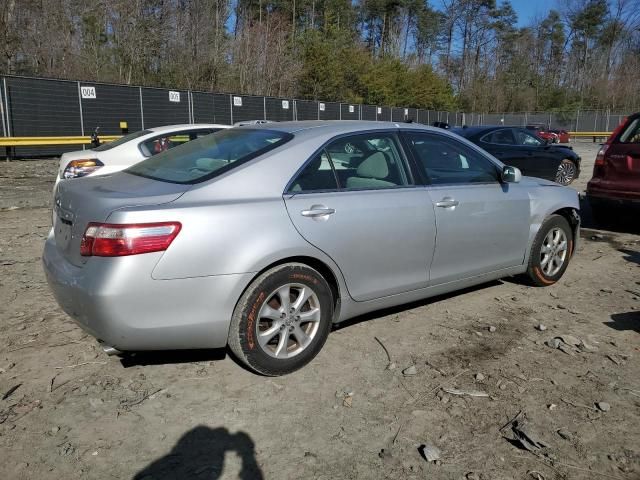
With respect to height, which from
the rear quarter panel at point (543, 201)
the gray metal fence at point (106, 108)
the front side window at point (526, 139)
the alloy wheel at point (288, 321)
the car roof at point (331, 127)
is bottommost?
the alloy wheel at point (288, 321)

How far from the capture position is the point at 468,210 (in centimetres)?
423

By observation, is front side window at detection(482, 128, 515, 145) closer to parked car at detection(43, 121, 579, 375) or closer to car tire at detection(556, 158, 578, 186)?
car tire at detection(556, 158, 578, 186)

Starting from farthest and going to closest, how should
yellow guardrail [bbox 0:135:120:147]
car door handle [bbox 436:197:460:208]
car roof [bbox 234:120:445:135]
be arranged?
yellow guardrail [bbox 0:135:120:147], car door handle [bbox 436:197:460:208], car roof [bbox 234:120:445:135]

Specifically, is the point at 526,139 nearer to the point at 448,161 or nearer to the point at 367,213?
the point at 448,161

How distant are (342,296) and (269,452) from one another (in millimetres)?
1198

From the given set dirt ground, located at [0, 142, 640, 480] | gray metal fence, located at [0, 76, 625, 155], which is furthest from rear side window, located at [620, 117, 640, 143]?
gray metal fence, located at [0, 76, 625, 155]

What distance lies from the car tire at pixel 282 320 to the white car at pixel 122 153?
16.0 feet

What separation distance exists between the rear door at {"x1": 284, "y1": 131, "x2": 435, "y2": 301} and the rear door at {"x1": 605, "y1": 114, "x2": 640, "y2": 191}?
179 inches

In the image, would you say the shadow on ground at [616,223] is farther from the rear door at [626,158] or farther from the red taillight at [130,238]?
the red taillight at [130,238]

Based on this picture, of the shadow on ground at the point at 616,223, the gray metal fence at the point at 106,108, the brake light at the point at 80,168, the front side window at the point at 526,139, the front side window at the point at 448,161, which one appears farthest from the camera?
the gray metal fence at the point at 106,108

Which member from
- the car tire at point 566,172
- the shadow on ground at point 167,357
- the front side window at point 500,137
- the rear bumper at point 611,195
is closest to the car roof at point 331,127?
the shadow on ground at point 167,357

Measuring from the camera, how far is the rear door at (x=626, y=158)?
7.13 m

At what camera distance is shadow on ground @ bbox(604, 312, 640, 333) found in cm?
427

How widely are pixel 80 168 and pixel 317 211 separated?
5334 millimetres
